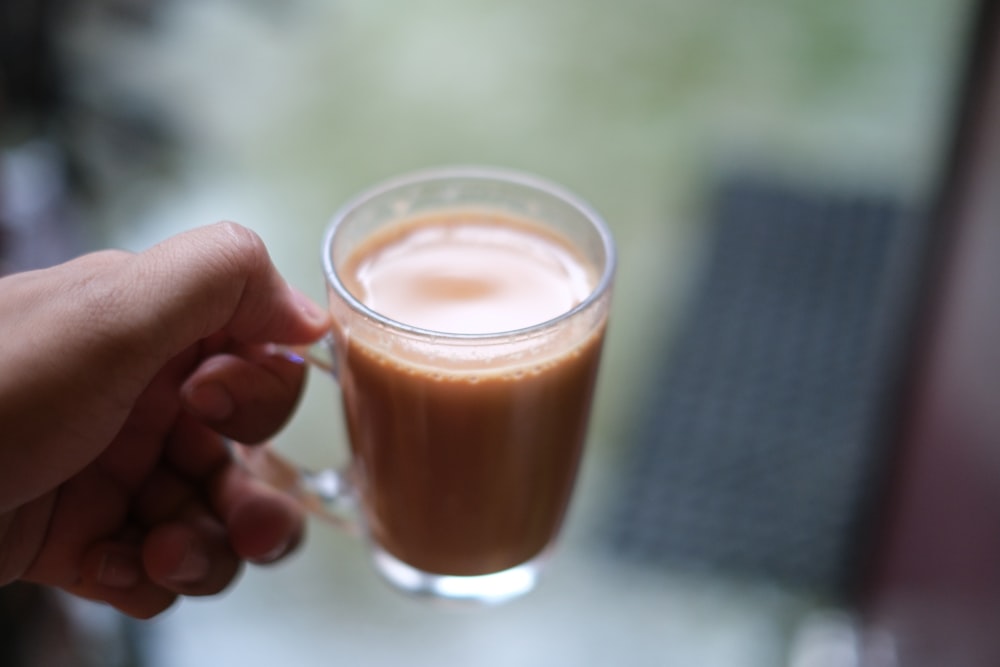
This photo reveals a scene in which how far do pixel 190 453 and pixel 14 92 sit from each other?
118 centimetres

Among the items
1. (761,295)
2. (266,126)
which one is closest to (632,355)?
(761,295)

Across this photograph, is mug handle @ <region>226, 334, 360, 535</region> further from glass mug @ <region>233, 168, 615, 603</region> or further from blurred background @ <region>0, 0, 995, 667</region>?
blurred background @ <region>0, 0, 995, 667</region>

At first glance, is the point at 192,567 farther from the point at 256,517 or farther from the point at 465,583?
the point at 465,583

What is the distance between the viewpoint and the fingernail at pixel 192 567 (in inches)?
30.2

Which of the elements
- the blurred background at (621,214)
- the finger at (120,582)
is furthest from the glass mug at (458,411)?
the blurred background at (621,214)

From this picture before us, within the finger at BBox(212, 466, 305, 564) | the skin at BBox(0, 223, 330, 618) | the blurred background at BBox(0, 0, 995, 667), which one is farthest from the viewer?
the blurred background at BBox(0, 0, 995, 667)

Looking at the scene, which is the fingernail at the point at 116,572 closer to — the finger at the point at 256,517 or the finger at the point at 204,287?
the finger at the point at 256,517

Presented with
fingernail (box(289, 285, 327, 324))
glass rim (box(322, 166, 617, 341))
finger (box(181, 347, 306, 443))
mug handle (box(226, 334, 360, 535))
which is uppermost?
glass rim (box(322, 166, 617, 341))

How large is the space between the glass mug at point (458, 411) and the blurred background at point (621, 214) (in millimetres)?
730

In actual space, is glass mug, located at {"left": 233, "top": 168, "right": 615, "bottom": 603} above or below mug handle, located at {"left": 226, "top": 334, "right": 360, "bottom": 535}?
above

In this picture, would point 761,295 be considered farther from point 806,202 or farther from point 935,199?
point 935,199

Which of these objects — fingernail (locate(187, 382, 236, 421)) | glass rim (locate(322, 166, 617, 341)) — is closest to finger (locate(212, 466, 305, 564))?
fingernail (locate(187, 382, 236, 421))

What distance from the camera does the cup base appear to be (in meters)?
0.77

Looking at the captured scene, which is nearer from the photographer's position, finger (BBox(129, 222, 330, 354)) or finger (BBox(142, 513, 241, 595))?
finger (BBox(129, 222, 330, 354))
